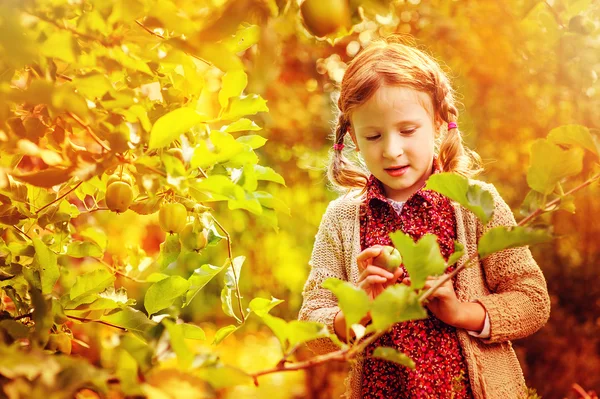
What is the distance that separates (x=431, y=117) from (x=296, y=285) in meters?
2.21

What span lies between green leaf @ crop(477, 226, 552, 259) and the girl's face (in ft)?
2.18

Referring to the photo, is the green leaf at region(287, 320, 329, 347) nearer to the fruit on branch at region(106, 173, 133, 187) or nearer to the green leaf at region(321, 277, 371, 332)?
the green leaf at region(321, 277, 371, 332)

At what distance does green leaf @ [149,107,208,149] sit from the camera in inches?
27.5

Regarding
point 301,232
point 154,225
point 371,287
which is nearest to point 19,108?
point 371,287

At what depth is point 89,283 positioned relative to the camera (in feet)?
3.05

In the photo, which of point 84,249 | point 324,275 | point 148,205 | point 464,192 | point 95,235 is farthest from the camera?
point 324,275

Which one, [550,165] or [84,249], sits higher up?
[550,165]

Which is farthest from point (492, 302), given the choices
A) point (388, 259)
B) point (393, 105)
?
point (393, 105)

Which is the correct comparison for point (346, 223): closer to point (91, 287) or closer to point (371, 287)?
point (371, 287)

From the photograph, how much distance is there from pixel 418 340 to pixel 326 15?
85cm

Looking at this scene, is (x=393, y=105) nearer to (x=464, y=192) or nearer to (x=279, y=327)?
(x=464, y=192)

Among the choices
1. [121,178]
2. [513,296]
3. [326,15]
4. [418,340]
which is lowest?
[418,340]

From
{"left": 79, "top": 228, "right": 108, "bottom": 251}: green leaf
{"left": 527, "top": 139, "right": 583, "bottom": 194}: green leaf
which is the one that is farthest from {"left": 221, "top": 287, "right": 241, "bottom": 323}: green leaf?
{"left": 527, "top": 139, "right": 583, "bottom": 194}: green leaf

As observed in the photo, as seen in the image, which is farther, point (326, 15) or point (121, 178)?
point (121, 178)
